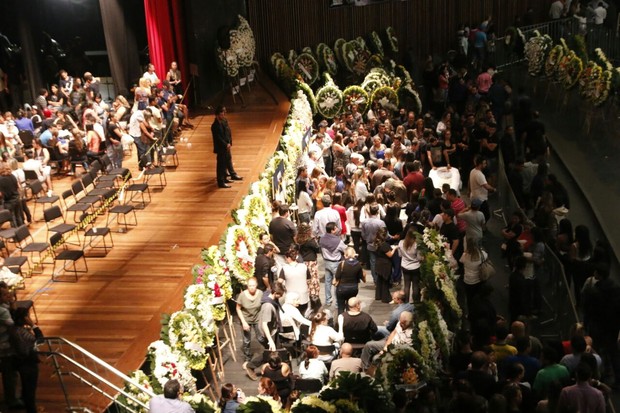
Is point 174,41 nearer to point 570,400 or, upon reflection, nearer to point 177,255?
point 177,255

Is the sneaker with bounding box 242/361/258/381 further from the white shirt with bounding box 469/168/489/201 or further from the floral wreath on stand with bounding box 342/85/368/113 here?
the floral wreath on stand with bounding box 342/85/368/113

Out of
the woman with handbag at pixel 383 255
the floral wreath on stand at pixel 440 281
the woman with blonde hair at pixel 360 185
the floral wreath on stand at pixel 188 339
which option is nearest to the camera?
the floral wreath on stand at pixel 188 339

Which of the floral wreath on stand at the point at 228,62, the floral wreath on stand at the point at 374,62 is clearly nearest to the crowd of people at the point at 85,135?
the floral wreath on stand at the point at 228,62

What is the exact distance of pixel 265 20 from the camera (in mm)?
23859

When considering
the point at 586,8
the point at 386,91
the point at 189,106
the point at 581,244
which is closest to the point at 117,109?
the point at 189,106

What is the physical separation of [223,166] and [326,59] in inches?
357

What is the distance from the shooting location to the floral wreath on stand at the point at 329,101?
1922cm

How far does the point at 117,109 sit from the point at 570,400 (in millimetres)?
11449

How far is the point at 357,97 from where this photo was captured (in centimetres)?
1930

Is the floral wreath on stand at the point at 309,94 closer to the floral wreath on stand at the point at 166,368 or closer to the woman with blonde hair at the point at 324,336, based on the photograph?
the woman with blonde hair at the point at 324,336

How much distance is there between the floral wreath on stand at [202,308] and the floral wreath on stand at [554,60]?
522 inches

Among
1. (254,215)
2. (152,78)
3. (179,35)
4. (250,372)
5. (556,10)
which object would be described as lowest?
(250,372)

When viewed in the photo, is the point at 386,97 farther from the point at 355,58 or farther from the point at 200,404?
the point at 200,404

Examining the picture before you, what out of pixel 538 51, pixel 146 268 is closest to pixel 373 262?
pixel 146 268
